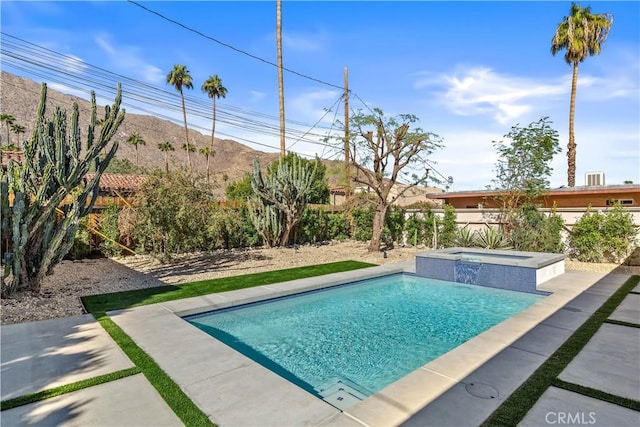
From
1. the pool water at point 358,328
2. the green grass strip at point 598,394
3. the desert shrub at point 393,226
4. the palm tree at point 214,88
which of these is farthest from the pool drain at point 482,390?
the palm tree at point 214,88

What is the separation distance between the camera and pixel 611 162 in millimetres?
20953

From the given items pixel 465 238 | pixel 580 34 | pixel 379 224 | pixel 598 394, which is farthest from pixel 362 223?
pixel 598 394

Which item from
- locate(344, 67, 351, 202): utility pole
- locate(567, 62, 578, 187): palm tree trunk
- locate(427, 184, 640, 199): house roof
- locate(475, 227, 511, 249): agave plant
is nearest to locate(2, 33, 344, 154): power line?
locate(344, 67, 351, 202): utility pole

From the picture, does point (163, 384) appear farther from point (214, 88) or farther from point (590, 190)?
point (214, 88)

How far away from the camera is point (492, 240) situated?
1399 cm

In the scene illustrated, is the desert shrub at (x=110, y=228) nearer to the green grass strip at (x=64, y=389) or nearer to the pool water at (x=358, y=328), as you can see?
the pool water at (x=358, y=328)

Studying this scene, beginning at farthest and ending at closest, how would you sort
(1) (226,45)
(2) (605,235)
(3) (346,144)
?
(1) (226,45), (3) (346,144), (2) (605,235)

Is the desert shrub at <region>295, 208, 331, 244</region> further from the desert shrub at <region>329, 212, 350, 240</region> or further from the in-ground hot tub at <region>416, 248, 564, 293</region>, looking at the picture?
the in-ground hot tub at <region>416, 248, 564, 293</region>

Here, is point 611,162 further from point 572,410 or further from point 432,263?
point 572,410

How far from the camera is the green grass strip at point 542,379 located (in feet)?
10.5

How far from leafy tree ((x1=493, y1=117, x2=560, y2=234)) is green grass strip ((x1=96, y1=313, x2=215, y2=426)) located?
14.6 m

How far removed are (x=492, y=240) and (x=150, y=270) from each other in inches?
509

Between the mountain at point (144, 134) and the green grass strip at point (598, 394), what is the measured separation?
170 feet

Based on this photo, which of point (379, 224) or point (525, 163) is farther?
point (379, 224)
